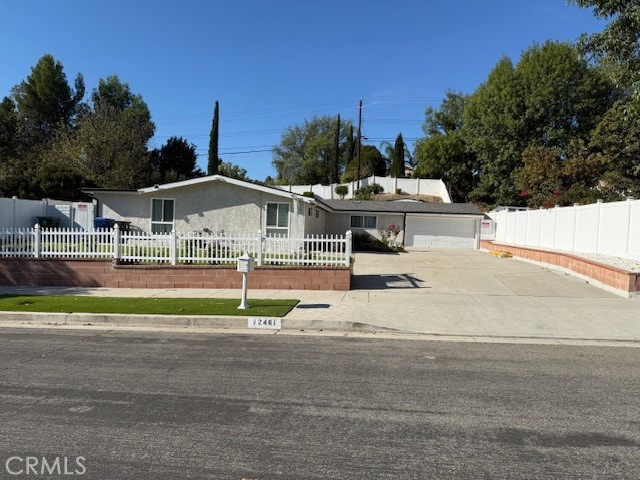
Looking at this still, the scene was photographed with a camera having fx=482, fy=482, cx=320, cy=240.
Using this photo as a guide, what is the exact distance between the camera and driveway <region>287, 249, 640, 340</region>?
888cm

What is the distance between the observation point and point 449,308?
10.7m

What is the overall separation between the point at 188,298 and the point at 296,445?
8061 millimetres

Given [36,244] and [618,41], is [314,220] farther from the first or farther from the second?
[618,41]

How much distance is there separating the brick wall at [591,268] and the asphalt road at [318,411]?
205 inches

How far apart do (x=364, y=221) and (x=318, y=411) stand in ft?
93.6

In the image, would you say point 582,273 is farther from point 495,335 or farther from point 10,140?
point 10,140

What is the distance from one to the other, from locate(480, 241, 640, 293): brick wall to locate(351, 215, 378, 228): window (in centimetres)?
1170

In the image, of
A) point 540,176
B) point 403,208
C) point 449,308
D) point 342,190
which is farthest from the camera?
point 342,190

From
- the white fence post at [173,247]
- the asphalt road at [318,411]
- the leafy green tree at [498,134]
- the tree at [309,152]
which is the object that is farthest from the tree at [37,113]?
the asphalt road at [318,411]

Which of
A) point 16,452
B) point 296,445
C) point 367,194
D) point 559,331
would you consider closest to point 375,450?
point 296,445

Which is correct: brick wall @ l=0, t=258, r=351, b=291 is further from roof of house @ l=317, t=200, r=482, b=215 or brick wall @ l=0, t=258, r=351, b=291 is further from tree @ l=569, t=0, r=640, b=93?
roof of house @ l=317, t=200, r=482, b=215

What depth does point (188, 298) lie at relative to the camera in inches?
452

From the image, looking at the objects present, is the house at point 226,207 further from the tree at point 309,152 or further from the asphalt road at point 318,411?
the tree at point 309,152

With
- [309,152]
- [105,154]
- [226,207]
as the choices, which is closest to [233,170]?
[309,152]
